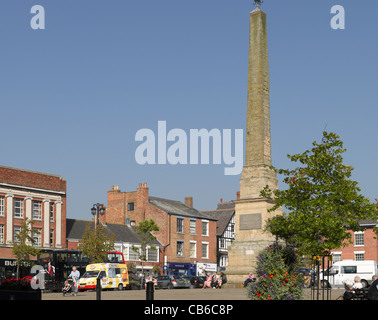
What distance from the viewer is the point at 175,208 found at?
85.6 meters

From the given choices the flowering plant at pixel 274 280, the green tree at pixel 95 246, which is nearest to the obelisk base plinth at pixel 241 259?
the flowering plant at pixel 274 280

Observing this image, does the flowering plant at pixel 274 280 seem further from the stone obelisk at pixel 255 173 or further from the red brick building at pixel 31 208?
the red brick building at pixel 31 208

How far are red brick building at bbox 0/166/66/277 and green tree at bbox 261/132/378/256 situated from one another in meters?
41.8

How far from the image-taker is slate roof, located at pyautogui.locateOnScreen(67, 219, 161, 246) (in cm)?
7412

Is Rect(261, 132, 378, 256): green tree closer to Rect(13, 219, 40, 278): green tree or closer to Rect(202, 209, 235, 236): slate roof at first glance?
Rect(13, 219, 40, 278): green tree

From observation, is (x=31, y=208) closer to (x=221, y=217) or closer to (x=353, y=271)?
(x=221, y=217)

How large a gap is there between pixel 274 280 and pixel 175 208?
67185 millimetres

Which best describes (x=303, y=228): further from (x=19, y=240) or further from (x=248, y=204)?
(x=19, y=240)

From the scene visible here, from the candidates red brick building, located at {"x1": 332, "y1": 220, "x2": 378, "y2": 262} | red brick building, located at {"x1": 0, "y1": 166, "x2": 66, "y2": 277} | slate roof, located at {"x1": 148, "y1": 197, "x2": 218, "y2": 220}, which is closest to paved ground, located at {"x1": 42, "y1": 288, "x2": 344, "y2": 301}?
red brick building, located at {"x1": 0, "y1": 166, "x2": 66, "y2": 277}

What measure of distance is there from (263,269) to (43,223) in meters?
54.0

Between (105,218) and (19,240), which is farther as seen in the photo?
(105,218)
